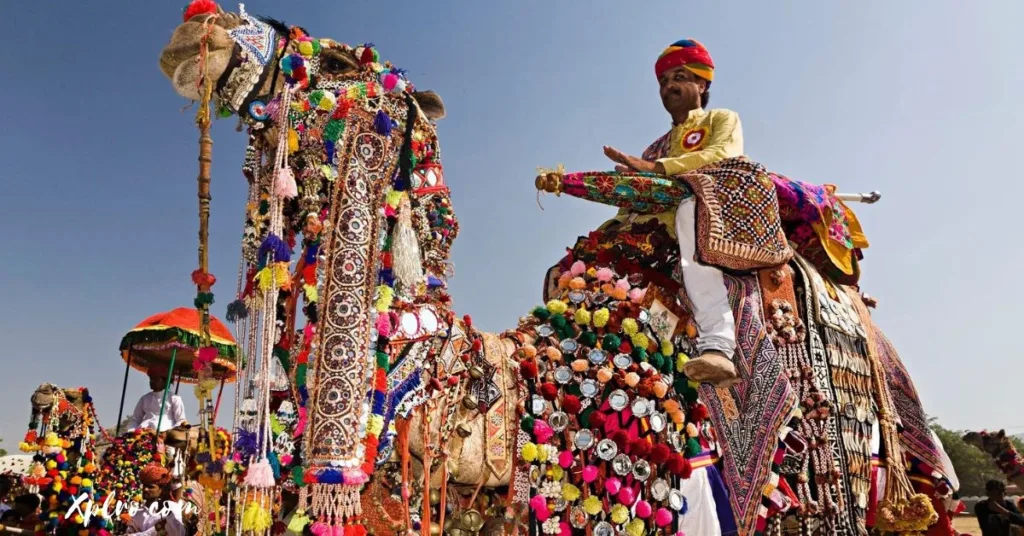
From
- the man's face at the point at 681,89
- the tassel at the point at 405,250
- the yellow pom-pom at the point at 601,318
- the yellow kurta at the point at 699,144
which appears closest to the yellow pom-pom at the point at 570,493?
the yellow pom-pom at the point at 601,318

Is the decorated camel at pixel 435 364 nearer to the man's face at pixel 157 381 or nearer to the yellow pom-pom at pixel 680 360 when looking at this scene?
the yellow pom-pom at pixel 680 360

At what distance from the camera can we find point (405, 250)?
313cm

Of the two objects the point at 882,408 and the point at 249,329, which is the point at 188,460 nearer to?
the point at 249,329

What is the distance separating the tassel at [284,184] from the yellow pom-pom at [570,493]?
1650 millimetres

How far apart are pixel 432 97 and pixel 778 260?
78.5 inches

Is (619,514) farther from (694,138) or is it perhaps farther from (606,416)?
(694,138)

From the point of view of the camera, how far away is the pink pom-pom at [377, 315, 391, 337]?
295 cm

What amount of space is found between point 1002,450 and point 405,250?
7.11 m

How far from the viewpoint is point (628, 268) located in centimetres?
403

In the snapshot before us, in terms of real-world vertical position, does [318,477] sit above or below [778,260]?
below

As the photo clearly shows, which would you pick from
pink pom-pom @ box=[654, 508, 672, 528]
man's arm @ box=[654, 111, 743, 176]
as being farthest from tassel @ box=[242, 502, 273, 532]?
man's arm @ box=[654, 111, 743, 176]

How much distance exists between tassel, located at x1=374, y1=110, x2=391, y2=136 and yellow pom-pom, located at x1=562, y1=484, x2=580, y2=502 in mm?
1659

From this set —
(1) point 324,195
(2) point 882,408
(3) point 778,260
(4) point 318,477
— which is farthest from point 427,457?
(2) point 882,408

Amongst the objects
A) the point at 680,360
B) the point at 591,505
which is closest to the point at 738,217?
the point at 680,360
